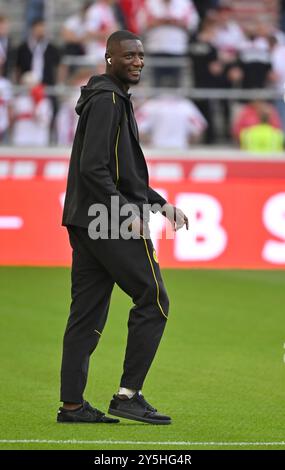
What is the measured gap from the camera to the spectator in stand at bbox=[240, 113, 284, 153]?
19156 mm

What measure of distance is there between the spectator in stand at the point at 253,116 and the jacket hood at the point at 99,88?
41.4 feet

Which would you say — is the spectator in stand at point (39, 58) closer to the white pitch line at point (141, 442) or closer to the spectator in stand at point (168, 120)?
the spectator in stand at point (168, 120)

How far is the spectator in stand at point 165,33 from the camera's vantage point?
2030cm

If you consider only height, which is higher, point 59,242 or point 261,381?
point 59,242

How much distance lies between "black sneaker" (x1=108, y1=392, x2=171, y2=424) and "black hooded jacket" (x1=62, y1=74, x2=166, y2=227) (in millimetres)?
1098

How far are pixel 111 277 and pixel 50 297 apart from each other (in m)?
5.84

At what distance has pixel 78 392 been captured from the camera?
7164 millimetres

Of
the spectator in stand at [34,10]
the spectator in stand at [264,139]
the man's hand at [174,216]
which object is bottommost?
the man's hand at [174,216]

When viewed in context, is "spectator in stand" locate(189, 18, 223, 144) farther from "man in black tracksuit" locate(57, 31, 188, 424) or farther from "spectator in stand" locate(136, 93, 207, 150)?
"man in black tracksuit" locate(57, 31, 188, 424)

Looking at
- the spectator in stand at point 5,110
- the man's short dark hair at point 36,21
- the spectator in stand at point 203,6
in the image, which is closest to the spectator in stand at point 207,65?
the spectator in stand at point 203,6

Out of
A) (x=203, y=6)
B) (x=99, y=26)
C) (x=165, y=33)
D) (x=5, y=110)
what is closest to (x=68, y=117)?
(x=5, y=110)

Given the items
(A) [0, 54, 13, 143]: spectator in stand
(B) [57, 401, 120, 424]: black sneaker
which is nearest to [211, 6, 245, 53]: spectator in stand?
(A) [0, 54, 13, 143]: spectator in stand
